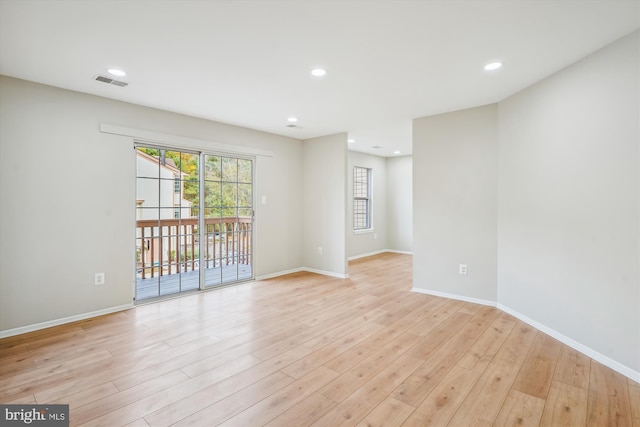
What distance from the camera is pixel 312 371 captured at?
231 centimetres

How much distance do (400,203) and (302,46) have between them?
239 inches

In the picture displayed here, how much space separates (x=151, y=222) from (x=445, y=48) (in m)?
4.02

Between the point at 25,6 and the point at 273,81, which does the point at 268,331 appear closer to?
the point at 273,81

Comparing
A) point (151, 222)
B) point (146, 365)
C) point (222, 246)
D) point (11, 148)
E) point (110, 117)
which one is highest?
point (110, 117)

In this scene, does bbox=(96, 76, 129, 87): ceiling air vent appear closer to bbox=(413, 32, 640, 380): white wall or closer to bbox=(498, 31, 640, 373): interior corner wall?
bbox=(413, 32, 640, 380): white wall

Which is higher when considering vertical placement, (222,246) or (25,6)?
(25,6)

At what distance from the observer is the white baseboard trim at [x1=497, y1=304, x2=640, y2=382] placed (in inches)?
87.5

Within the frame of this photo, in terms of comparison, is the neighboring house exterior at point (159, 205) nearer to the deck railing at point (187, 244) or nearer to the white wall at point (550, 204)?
the deck railing at point (187, 244)

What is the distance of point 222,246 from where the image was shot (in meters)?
4.85

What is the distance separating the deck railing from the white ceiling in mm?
1711

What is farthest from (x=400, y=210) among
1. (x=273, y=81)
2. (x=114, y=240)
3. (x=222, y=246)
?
(x=114, y=240)

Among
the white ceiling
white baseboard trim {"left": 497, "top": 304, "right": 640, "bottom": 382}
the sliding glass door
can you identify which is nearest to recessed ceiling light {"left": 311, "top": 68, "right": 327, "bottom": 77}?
the white ceiling

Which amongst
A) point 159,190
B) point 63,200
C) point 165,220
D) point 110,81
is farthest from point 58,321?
point 110,81

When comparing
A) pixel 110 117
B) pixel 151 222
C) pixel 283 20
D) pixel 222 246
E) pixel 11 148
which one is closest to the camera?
pixel 283 20
